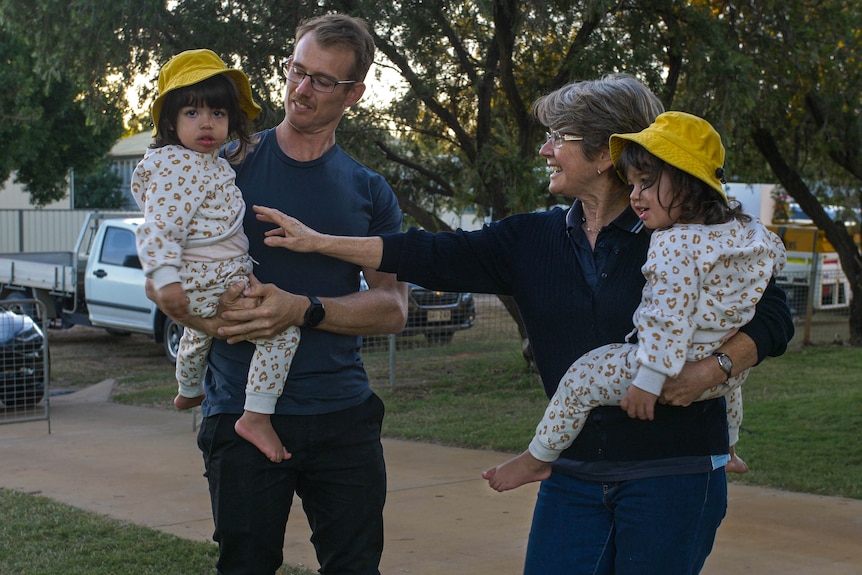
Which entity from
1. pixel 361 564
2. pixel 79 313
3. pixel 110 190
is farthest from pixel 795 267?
pixel 110 190

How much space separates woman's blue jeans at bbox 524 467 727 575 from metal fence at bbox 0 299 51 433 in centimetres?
747

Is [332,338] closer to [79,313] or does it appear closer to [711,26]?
[711,26]

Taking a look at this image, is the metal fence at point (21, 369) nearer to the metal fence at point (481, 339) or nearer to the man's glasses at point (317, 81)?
the metal fence at point (481, 339)

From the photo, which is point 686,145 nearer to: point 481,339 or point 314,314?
point 314,314

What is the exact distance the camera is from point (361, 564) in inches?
128

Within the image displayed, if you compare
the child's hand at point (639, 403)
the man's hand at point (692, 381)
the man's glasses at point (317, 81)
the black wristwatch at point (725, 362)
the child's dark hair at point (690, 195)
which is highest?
the man's glasses at point (317, 81)

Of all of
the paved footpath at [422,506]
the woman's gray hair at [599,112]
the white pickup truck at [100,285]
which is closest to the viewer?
the woman's gray hair at [599,112]

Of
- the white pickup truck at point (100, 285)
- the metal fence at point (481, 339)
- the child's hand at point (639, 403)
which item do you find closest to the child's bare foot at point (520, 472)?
the child's hand at point (639, 403)

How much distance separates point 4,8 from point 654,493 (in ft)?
28.8

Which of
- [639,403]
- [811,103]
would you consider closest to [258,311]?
[639,403]

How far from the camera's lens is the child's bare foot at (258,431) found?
121 inches

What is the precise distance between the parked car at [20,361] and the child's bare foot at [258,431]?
23.6 feet

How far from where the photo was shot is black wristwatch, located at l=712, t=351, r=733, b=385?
9.04 ft

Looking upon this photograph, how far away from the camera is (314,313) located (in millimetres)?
3068
